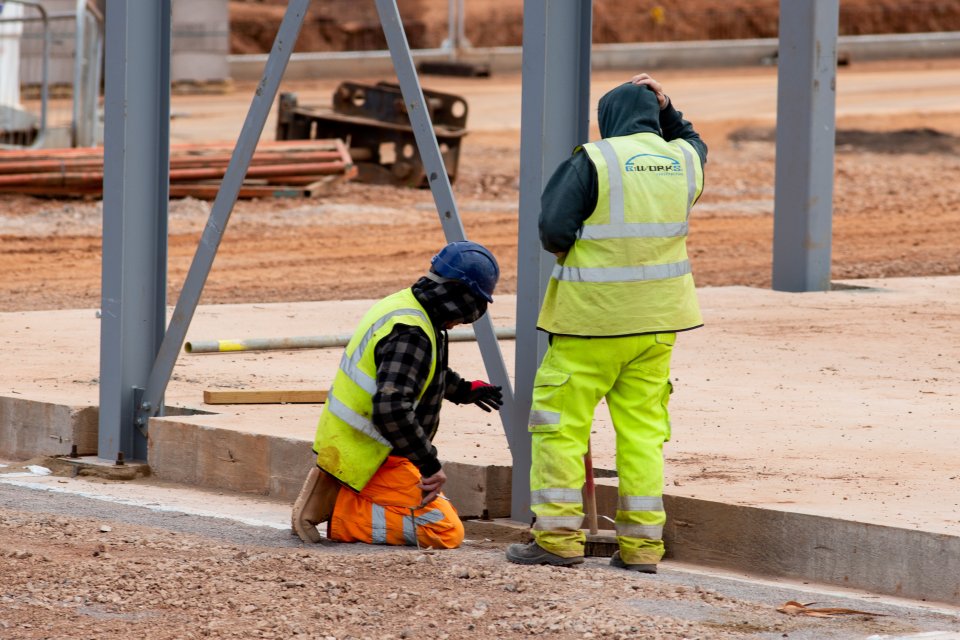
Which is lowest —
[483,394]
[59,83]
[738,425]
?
[738,425]

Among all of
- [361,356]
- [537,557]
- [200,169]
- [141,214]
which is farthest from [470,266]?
[200,169]

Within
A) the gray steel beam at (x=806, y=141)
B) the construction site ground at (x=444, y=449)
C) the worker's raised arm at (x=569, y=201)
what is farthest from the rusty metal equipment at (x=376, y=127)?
the worker's raised arm at (x=569, y=201)

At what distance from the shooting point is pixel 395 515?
667 centimetres

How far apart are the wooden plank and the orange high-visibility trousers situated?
222cm

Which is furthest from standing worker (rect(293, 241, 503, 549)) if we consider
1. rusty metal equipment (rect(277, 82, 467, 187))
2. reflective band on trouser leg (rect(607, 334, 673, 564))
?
rusty metal equipment (rect(277, 82, 467, 187))

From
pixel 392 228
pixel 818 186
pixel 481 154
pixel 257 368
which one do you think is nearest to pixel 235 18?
pixel 481 154

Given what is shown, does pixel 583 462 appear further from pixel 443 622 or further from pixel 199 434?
pixel 199 434

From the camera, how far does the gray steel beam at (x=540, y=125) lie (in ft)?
22.2

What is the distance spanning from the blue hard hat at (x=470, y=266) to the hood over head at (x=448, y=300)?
31 mm

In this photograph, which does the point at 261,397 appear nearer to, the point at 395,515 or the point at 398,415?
the point at 395,515

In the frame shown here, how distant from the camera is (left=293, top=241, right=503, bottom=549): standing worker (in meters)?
6.38

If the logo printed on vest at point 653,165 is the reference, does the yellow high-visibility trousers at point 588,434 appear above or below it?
below

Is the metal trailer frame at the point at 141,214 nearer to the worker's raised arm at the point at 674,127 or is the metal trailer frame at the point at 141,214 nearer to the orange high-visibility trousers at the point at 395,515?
the orange high-visibility trousers at the point at 395,515

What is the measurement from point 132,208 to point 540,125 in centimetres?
253
